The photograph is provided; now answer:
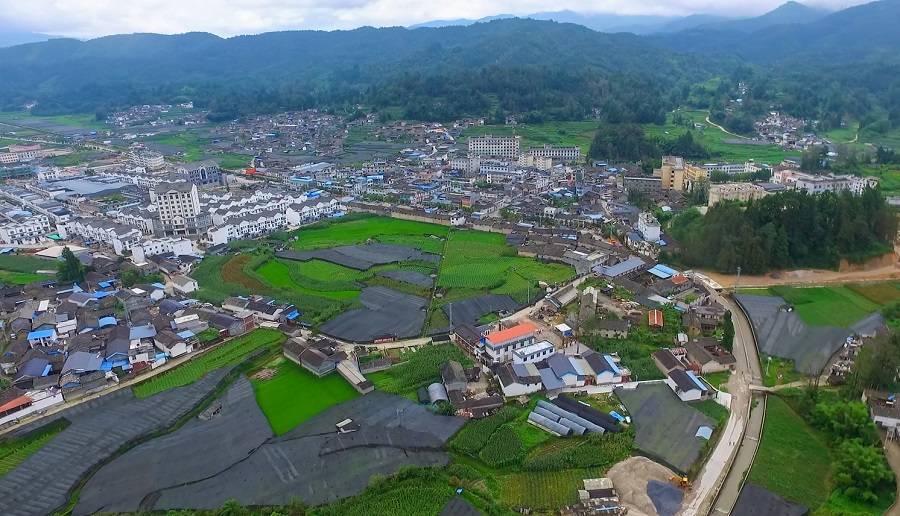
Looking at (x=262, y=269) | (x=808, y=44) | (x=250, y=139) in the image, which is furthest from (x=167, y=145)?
(x=808, y=44)

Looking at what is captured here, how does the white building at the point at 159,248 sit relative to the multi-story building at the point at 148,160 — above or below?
below

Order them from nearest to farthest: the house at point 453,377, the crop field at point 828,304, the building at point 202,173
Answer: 1. the house at point 453,377
2. the crop field at point 828,304
3. the building at point 202,173

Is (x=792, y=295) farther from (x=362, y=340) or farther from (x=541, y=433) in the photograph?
(x=362, y=340)

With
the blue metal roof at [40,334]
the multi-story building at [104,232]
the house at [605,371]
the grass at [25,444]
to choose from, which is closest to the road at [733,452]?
the house at [605,371]

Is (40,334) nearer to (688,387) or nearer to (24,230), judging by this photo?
(24,230)

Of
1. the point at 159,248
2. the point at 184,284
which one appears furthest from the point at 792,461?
the point at 159,248

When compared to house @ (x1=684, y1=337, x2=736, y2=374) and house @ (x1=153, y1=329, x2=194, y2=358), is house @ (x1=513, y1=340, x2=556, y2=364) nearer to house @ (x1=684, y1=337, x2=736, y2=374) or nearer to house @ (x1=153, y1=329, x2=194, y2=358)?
house @ (x1=684, y1=337, x2=736, y2=374)

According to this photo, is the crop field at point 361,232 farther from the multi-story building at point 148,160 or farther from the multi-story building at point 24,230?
the multi-story building at point 148,160

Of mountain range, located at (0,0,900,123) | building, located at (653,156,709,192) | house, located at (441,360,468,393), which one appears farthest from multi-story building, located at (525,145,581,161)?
house, located at (441,360,468,393)
